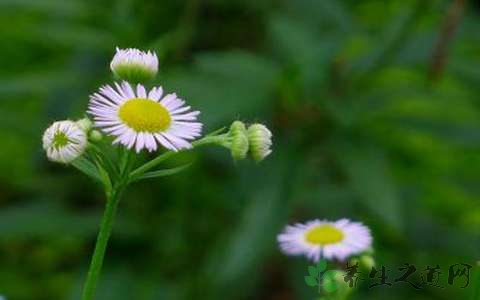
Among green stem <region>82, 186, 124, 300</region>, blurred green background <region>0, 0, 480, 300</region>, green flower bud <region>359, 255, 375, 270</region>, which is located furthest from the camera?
blurred green background <region>0, 0, 480, 300</region>

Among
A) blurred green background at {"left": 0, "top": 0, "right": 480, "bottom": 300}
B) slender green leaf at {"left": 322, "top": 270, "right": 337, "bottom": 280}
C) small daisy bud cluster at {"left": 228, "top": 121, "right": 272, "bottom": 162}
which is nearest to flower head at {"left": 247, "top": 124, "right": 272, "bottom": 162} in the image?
small daisy bud cluster at {"left": 228, "top": 121, "right": 272, "bottom": 162}

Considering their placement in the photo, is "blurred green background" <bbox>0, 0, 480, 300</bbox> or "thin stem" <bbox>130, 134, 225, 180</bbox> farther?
"blurred green background" <bbox>0, 0, 480, 300</bbox>

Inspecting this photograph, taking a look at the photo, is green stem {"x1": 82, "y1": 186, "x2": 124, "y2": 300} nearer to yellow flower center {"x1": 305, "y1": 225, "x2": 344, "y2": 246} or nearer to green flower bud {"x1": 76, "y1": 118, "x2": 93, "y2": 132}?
green flower bud {"x1": 76, "y1": 118, "x2": 93, "y2": 132}

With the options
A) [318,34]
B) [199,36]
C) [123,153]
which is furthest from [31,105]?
[123,153]

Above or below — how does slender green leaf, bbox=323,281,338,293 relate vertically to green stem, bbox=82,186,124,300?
above

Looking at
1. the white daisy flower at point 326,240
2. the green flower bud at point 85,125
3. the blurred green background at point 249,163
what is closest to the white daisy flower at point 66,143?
the green flower bud at point 85,125

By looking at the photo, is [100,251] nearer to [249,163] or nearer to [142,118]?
[142,118]

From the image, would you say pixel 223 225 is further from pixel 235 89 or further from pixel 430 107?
pixel 430 107
